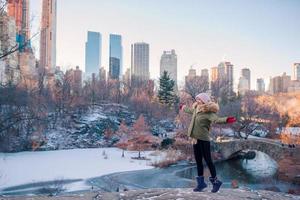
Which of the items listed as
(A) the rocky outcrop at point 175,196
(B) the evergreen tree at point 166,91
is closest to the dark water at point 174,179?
(A) the rocky outcrop at point 175,196

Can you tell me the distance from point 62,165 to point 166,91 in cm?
2524

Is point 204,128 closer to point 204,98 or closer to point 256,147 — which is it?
point 204,98

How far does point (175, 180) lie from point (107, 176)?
435 centimetres

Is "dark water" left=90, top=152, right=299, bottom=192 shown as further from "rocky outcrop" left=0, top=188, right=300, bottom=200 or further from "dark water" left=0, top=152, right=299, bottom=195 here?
"rocky outcrop" left=0, top=188, right=300, bottom=200

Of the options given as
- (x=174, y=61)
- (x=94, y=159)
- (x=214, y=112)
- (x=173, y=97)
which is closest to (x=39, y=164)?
(x=94, y=159)

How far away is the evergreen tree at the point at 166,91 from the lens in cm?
4835

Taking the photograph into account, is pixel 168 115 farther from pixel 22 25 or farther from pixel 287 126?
pixel 22 25

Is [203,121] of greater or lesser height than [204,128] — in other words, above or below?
above

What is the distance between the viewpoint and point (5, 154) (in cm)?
3123

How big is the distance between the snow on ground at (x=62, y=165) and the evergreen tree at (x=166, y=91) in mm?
15525

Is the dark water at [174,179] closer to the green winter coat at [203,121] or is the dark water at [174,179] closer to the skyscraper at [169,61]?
the green winter coat at [203,121]

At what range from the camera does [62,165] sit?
26.7 m

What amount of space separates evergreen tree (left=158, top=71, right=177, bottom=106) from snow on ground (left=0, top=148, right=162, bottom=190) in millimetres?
15525

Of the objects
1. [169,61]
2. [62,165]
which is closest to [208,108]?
[62,165]
